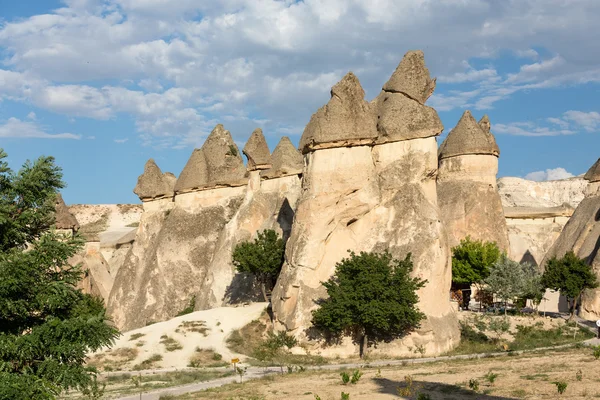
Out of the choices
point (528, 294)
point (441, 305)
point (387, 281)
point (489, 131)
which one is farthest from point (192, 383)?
point (489, 131)

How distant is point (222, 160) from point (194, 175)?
4.77 ft

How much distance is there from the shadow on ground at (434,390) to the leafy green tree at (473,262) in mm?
17347

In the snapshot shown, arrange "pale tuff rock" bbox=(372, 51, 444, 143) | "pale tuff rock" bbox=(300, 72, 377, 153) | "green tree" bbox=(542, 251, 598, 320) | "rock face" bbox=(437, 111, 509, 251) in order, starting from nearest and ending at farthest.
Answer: "pale tuff rock" bbox=(300, 72, 377, 153), "pale tuff rock" bbox=(372, 51, 444, 143), "green tree" bbox=(542, 251, 598, 320), "rock face" bbox=(437, 111, 509, 251)

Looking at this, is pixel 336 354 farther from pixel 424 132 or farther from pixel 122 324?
pixel 122 324

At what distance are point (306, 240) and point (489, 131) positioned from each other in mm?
18291

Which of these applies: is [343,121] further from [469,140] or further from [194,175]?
[469,140]

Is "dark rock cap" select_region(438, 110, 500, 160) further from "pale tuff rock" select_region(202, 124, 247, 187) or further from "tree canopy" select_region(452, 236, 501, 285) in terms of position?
"pale tuff rock" select_region(202, 124, 247, 187)

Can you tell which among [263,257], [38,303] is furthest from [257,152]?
[38,303]

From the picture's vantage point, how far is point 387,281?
23188 mm

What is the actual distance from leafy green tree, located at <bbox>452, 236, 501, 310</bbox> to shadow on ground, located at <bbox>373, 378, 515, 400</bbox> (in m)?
17.3

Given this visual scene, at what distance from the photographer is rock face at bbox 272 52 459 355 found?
80.5 feet

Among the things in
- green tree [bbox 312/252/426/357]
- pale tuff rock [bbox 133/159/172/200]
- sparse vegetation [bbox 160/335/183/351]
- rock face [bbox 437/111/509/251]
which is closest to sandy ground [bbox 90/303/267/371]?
sparse vegetation [bbox 160/335/183/351]

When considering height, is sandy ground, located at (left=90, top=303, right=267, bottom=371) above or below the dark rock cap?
below

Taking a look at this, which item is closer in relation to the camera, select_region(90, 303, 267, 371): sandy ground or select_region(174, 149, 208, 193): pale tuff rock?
select_region(90, 303, 267, 371): sandy ground
